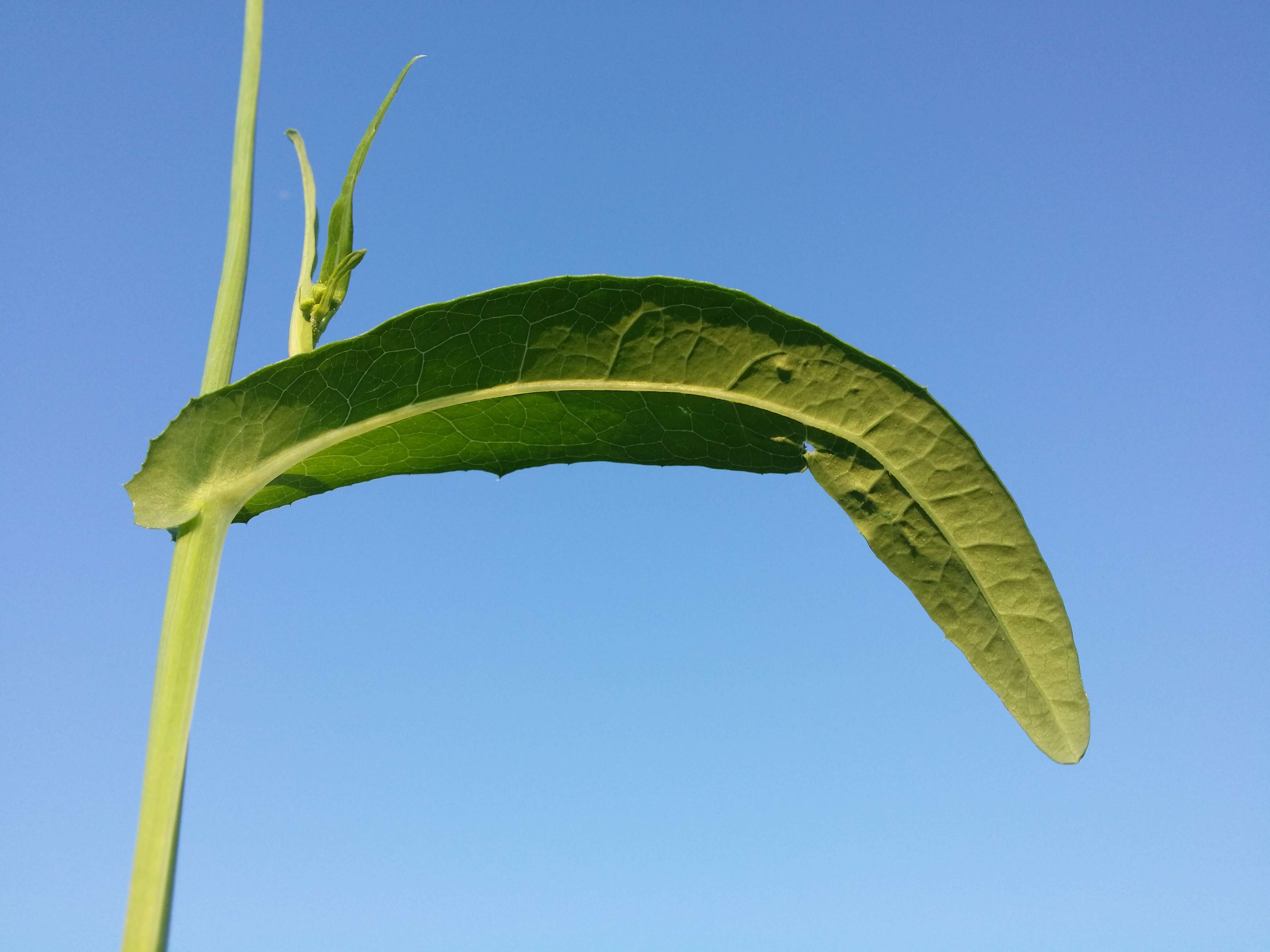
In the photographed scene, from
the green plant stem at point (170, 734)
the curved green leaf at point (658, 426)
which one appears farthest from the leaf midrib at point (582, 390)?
the green plant stem at point (170, 734)

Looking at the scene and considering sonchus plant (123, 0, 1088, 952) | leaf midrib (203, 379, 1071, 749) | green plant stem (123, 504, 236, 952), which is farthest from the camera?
leaf midrib (203, 379, 1071, 749)

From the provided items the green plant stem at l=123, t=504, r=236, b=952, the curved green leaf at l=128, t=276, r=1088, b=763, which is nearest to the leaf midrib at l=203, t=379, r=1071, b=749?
the curved green leaf at l=128, t=276, r=1088, b=763

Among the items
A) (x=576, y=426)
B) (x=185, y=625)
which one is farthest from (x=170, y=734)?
(x=576, y=426)

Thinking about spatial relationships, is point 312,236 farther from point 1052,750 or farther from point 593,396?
point 1052,750

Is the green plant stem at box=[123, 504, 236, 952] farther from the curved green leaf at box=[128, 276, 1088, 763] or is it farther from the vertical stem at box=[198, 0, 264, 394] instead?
the vertical stem at box=[198, 0, 264, 394]

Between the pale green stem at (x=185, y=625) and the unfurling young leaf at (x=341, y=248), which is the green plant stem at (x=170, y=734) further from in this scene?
the unfurling young leaf at (x=341, y=248)

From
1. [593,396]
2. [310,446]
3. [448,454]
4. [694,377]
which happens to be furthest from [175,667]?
[694,377]
